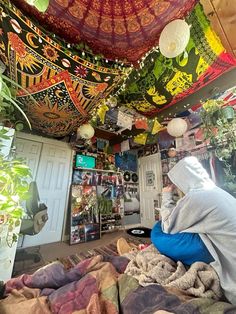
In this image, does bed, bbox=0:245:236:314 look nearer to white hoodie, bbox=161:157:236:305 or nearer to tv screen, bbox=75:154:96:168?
white hoodie, bbox=161:157:236:305

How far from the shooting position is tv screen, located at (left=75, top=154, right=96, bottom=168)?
3203 mm

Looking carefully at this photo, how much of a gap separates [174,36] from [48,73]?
1117 millimetres

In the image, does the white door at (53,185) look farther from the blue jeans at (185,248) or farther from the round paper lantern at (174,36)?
the round paper lantern at (174,36)

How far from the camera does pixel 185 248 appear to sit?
82 centimetres

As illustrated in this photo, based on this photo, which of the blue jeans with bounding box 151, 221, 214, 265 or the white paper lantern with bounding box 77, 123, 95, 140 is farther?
the white paper lantern with bounding box 77, 123, 95, 140

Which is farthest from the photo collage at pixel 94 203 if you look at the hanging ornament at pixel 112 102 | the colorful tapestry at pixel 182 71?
the colorful tapestry at pixel 182 71

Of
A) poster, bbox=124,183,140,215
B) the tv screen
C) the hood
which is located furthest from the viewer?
poster, bbox=124,183,140,215

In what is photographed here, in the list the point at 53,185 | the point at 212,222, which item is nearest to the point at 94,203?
the point at 53,185

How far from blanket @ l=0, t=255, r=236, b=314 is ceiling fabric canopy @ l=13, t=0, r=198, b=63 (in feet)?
5.60

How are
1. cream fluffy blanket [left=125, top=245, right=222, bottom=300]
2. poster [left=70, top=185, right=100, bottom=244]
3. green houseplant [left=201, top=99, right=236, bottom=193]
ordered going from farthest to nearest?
poster [left=70, top=185, right=100, bottom=244], green houseplant [left=201, top=99, right=236, bottom=193], cream fluffy blanket [left=125, top=245, right=222, bottom=300]

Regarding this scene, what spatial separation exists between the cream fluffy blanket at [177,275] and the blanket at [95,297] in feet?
0.11

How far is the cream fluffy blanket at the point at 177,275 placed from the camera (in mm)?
667

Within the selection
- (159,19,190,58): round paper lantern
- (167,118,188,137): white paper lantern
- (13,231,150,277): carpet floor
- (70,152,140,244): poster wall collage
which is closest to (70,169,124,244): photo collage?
(70,152,140,244): poster wall collage

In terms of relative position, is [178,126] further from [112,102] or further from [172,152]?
[112,102]
